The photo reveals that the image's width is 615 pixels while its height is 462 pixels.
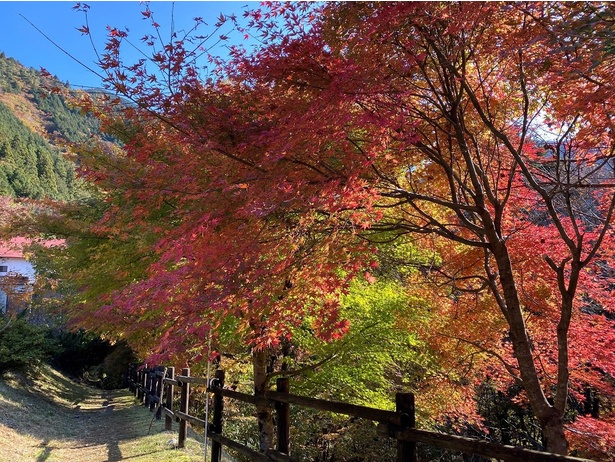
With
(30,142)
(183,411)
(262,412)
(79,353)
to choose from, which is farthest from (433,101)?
(30,142)

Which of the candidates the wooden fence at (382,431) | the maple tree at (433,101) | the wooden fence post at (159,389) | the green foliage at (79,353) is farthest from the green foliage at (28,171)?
the maple tree at (433,101)

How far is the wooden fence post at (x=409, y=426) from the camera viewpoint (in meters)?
3.36

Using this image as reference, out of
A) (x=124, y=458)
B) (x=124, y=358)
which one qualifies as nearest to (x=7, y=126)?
(x=124, y=358)

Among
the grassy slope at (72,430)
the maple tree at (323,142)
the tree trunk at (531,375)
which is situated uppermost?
the maple tree at (323,142)

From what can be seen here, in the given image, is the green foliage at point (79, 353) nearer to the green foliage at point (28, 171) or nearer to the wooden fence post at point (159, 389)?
the wooden fence post at point (159, 389)

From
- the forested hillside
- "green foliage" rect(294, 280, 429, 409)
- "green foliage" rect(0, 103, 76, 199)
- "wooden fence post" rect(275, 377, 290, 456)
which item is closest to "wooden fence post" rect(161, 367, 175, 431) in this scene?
"green foliage" rect(294, 280, 429, 409)

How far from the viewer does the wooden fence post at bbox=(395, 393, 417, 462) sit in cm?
336

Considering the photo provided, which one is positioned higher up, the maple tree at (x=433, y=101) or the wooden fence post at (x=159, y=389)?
the maple tree at (x=433, y=101)

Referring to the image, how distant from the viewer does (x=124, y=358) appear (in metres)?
26.9

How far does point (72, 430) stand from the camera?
11.5 metres

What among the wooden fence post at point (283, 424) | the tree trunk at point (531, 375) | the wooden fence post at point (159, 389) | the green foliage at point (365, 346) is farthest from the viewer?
the wooden fence post at point (159, 389)

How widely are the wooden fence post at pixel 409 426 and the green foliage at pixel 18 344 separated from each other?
17109mm

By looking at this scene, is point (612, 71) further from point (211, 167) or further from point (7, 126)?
point (7, 126)

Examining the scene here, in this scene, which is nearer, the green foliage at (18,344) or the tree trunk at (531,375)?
the tree trunk at (531,375)
